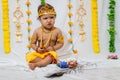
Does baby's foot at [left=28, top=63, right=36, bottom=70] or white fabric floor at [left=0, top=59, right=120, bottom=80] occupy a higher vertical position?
baby's foot at [left=28, top=63, right=36, bottom=70]

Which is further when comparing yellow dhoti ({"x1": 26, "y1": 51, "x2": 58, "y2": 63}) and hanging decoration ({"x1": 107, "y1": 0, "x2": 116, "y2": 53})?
hanging decoration ({"x1": 107, "y1": 0, "x2": 116, "y2": 53})

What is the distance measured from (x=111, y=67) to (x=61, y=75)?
539mm

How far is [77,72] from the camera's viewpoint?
8.79 feet

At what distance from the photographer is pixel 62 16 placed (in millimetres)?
3322

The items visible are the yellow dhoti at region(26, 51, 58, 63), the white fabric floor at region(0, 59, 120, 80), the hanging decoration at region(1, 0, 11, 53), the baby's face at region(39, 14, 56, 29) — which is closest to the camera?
the white fabric floor at region(0, 59, 120, 80)

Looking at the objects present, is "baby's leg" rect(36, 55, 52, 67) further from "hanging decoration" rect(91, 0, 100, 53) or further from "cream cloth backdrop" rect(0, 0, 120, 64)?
"hanging decoration" rect(91, 0, 100, 53)

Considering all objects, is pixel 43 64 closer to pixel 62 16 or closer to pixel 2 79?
pixel 2 79

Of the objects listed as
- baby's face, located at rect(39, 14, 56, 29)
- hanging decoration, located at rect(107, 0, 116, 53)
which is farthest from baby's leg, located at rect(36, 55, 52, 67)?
hanging decoration, located at rect(107, 0, 116, 53)

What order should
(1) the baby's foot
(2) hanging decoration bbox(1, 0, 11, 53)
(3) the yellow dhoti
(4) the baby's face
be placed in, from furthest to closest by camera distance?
(2) hanging decoration bbox(1, 0, 11, 53) < (4) the baby's face < (3) the yellow dhoti < (1) the baby's foot

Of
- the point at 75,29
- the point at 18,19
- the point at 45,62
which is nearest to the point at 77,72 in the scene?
the point at 45,62

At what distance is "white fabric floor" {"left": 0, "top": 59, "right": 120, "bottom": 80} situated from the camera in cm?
250

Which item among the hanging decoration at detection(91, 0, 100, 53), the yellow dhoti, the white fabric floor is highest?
the hanging decoration at detection(91, 0, 100, 53)

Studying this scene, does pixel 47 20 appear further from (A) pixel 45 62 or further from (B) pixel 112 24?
(B) pixel 112 24

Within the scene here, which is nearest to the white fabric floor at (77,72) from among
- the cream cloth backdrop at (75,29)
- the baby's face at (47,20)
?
the cream cloth backdrop at (75,29)
